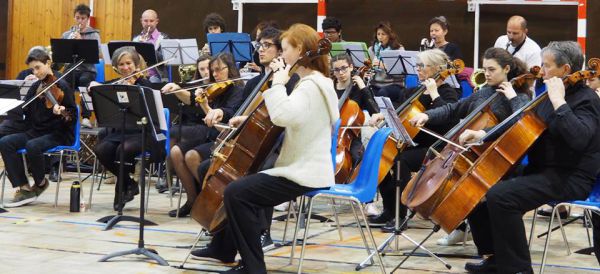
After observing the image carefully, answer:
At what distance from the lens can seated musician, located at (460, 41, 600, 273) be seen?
154 inches

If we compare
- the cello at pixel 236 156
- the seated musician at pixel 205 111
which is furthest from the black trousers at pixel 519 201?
the seated musician at pixel 205 111

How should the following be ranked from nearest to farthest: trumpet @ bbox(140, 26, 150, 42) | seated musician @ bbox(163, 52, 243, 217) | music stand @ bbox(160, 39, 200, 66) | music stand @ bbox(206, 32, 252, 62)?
seated musician @ bbox(163, 52, 243, 217), music stand @ bbox(206, 32, 252, 62), music stand @ bbox(160, 39, 200, 66), trumpet @ bbox(140, 26, 150, 42)

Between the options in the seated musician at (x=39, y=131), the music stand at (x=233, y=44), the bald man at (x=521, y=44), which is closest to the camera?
the seated musician at (x=39, y=131)

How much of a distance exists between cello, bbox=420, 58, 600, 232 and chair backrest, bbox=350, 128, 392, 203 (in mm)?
400

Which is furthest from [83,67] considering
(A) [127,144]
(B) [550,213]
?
(B) [550,213]

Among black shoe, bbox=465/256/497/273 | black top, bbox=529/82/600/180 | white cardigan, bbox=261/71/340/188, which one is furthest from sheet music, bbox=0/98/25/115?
black top, bbox=529/82/600/180

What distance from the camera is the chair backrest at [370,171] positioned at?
4.29 m

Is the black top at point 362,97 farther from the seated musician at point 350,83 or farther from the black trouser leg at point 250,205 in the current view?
the black trouser leg at point 250,205

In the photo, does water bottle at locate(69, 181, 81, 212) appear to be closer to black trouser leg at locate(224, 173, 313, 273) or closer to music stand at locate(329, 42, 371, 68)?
music stand at locate(329, 42, 371, 68)

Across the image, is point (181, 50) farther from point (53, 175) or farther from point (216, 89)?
point (216, 89)

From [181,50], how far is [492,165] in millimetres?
4836

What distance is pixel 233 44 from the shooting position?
7863mm

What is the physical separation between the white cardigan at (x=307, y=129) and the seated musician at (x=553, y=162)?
0.78m

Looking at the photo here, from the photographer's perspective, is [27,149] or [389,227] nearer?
[389,227]
